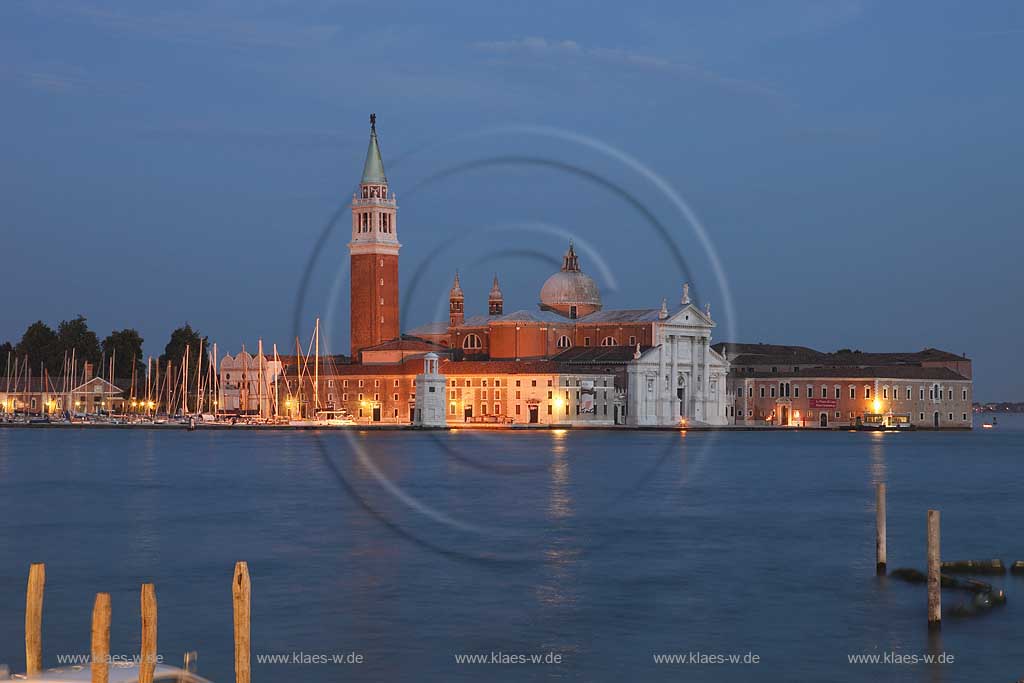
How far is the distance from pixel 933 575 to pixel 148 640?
1103 centimetres

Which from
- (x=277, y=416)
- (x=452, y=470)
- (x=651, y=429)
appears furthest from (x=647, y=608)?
(x=277, y=416)

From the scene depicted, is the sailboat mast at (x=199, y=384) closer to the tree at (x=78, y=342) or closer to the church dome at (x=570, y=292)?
the tree at (x=78, y=342)

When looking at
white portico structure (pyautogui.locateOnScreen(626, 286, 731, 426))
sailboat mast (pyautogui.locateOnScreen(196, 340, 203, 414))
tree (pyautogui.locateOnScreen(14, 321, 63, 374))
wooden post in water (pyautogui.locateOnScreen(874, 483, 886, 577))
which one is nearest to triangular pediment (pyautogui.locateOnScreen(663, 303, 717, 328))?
white portico structure (pyautogui.locateOnScreen(626, 286, 731, 426))

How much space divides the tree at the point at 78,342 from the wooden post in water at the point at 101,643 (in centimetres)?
10885

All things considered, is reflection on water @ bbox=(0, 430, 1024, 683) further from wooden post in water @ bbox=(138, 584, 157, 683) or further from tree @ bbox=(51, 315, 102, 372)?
tree @ bbox=(51, 315, 102, 372)

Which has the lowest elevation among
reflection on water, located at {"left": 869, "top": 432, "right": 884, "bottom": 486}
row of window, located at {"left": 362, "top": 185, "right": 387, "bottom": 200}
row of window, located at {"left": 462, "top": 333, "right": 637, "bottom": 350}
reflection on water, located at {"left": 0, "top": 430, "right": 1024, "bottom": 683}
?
reflection on water, located at {"left": 0, "top": 430, "right": 1024, "bottom": 683}

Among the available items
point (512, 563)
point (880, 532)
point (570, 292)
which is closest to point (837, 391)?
point (570, 292)

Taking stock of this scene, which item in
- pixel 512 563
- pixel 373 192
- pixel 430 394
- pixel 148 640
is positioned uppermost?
pixel 373 192

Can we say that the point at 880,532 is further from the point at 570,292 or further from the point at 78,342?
the point at 78,342

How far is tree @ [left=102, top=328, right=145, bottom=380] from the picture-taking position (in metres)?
123

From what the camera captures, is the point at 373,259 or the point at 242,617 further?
the point at 373,259

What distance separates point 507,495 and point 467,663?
24852 mm

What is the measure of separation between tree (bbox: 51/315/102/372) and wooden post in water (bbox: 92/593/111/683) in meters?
109

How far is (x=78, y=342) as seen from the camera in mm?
119312
